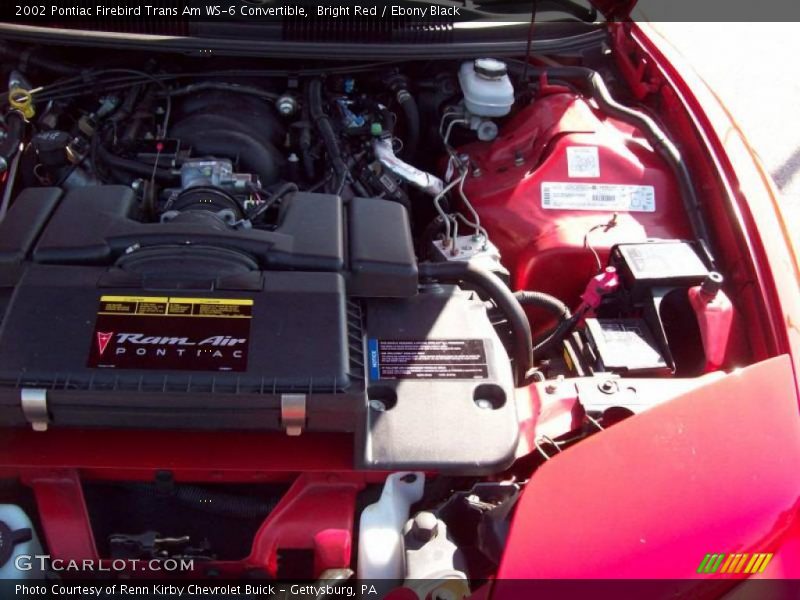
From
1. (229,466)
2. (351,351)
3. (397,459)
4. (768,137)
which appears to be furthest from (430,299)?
(768,137)

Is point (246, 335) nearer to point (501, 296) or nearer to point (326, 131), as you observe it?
point (501, 296)

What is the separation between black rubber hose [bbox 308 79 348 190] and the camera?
1.69 m

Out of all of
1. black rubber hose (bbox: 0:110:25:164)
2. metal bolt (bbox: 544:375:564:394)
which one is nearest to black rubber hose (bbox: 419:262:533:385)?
metal bolt (bbox: 544:375:564:394)

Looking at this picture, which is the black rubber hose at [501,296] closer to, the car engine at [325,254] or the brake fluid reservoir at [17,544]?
the car engine at [325,254]

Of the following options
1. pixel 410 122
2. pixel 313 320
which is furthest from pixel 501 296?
pixel 410 122

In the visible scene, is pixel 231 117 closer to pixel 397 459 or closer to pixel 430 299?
pixel 430 299

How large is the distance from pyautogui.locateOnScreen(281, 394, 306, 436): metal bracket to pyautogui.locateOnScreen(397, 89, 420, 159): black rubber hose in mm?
1023

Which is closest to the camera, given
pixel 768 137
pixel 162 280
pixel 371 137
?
→ pixel 162 280

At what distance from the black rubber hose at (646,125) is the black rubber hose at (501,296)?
1.48 ft

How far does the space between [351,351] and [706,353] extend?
26.0 inches

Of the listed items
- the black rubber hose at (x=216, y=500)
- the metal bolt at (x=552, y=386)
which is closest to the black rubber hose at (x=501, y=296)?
the metal bolt at (x=552, y=386)

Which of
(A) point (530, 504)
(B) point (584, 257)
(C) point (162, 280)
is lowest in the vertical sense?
(A) point (530, 504)

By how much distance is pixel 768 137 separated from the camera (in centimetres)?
361

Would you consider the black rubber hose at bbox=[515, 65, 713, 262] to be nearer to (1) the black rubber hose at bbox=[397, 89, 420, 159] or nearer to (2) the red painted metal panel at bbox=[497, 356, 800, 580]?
(1) the black rubber hose at bbox=[397, 89, 420, 159]
